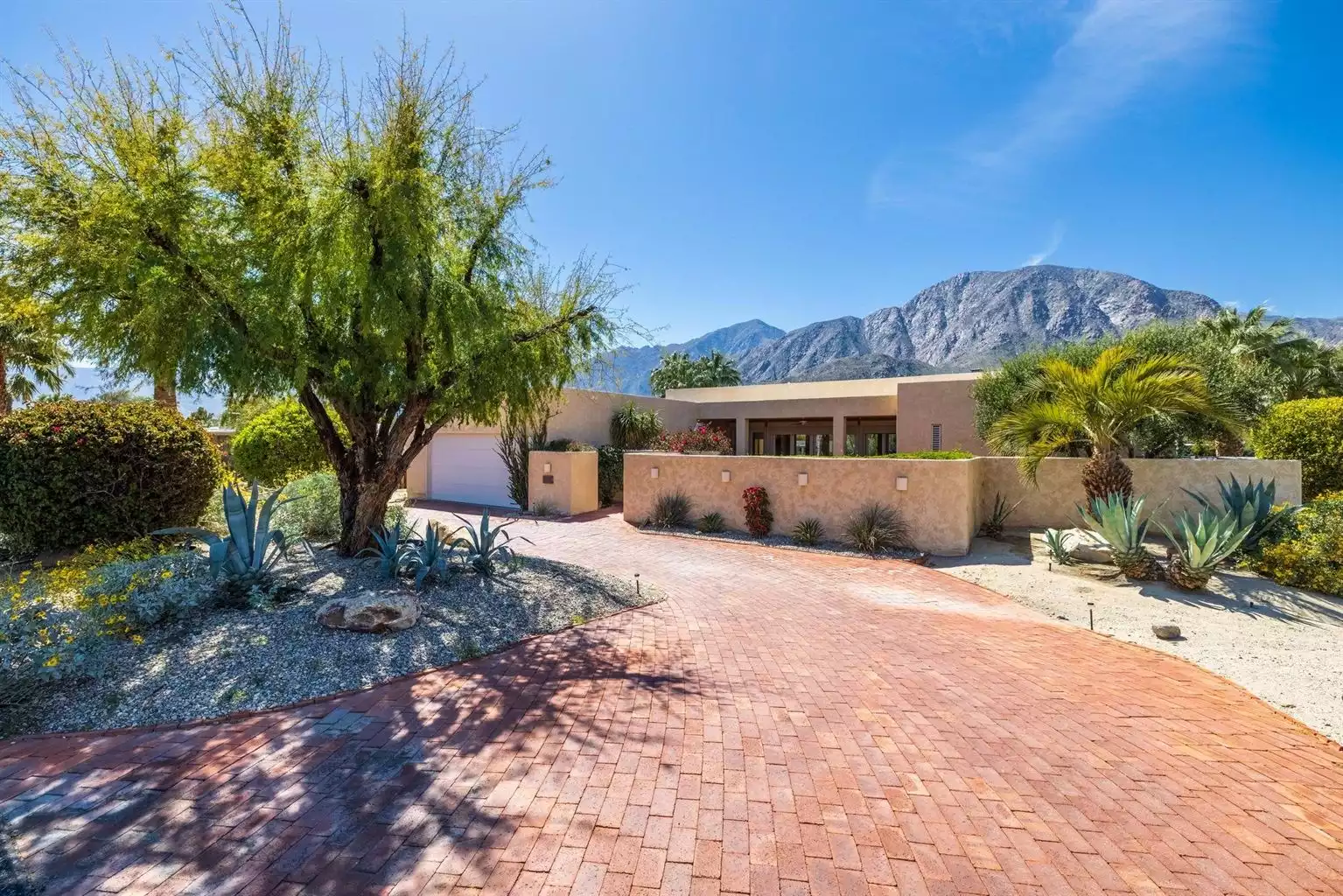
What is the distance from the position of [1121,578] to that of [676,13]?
40.4 ft

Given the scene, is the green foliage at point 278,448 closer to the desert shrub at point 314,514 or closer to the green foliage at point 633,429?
the desert shrub at point 314,514

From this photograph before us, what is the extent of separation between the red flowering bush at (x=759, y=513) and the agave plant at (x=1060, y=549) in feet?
17.3

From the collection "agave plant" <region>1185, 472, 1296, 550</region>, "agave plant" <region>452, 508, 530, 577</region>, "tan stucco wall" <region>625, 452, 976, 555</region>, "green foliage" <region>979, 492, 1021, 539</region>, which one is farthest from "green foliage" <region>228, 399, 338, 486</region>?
"agave plant" <region>1185, 472, 1296, 550</region>

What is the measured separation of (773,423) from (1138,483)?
17902 millimetres

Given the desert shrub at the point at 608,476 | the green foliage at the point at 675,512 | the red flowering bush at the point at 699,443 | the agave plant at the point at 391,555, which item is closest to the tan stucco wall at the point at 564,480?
the desert shrub at the point at 608,476

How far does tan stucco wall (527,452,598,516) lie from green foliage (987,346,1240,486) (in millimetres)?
10532

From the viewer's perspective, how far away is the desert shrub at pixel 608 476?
56.2 ft

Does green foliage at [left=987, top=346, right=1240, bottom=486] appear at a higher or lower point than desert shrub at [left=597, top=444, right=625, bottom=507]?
higher

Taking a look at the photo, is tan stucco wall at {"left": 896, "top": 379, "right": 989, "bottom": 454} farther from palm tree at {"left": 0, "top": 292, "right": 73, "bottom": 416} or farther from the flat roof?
palm tree at {"left": 0, "top": 292, "right": 73, "bottom": 416}

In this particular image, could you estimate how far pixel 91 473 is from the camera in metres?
7.57

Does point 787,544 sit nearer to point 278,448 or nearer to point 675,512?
point 675,512

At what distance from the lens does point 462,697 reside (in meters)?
4.34

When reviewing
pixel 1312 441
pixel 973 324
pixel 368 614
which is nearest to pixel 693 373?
pixel 1312 441

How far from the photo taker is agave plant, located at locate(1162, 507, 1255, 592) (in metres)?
8.00
